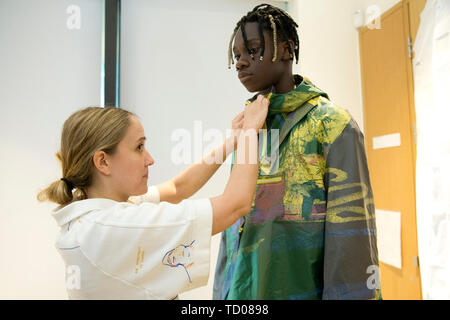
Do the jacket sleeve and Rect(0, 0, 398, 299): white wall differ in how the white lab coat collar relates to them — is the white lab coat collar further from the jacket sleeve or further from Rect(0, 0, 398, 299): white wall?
Rect(0, 0, 398, 299): white wall

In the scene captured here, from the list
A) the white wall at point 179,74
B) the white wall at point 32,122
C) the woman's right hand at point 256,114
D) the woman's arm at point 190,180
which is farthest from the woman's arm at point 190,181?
the white wall at point 32,122

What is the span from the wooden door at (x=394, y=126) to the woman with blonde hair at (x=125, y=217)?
3.69 feet

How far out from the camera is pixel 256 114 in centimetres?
79

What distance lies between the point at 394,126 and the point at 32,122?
76.0 inches

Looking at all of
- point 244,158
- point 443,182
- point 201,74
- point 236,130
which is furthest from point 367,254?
point 201,74

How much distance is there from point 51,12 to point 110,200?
1.44 meters

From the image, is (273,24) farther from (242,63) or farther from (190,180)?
(190,180)

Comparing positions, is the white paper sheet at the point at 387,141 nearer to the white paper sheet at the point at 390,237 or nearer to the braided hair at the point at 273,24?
the white paper sheet at the point at 390,237

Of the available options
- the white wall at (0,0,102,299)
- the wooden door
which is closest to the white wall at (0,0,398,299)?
the white wall at (0,0,102,299)

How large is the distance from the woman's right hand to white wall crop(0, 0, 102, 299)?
4.06 ft

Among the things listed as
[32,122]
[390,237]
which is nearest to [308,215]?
[390,237]

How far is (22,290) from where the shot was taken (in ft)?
5.23

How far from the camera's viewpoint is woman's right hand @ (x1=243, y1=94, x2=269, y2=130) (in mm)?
764

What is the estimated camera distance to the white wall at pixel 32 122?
1602 mm
